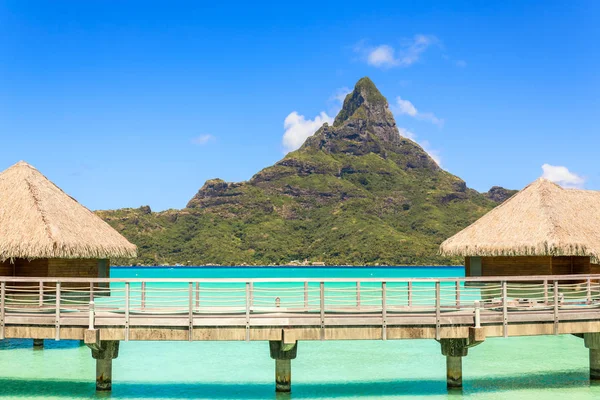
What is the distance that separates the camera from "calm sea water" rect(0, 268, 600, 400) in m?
17.1

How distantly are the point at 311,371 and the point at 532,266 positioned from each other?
7435 mm

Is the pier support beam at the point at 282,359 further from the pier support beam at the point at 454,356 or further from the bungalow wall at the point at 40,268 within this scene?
the bungalow wall at the point at 40,268

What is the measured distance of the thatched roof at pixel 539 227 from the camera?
66.5 feet

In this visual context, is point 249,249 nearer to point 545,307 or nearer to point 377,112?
point 377,112

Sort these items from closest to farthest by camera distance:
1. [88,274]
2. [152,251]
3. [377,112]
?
[88,274] < [152,251] < [377,112]

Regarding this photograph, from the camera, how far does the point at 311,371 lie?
21.0 meters

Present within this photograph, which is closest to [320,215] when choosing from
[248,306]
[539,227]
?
[539,227]

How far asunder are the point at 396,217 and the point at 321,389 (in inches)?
4883

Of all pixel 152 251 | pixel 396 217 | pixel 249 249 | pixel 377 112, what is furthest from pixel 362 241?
pixel 377 112

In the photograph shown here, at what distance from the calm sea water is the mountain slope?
318ft

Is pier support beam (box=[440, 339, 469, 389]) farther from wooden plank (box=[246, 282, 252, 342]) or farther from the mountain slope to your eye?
the mountain slope

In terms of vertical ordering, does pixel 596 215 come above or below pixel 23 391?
above

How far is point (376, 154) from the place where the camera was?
A: 17412 centimetres

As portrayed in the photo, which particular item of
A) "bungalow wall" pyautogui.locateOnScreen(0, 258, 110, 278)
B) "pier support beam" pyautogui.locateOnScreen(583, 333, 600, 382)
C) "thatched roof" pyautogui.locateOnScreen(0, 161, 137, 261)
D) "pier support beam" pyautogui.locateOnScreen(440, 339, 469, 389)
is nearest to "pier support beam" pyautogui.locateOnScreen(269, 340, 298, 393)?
"pier support beam" pyautogui.locateOnScreen(440, 339, 469, 389)
